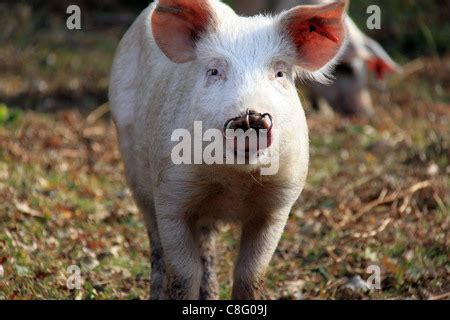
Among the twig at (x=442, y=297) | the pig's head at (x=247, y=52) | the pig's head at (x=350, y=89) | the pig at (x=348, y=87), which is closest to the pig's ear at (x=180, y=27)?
the pig's head at (x=247, y=52)

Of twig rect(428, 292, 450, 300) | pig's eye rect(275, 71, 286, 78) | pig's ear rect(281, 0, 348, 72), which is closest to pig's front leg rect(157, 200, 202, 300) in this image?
pig's eye rect(275, 71, 286, 78)

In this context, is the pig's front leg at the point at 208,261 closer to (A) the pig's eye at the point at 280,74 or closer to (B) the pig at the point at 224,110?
(B) the pig at the point at 224,110

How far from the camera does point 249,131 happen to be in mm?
3963

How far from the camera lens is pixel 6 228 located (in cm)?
627

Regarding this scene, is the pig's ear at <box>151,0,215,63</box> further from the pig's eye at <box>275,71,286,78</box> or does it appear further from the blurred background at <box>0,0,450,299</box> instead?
the blurred background at <box>0,0,450,299</box>

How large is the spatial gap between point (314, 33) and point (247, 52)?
1.62ft

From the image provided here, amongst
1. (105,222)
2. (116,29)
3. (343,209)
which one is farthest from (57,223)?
(116,29)

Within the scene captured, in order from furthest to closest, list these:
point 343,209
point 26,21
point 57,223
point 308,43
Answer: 1. point 26,21
2. point 343,209
3. point 57,223
4. point 308,43

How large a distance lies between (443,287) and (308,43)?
5.93ft

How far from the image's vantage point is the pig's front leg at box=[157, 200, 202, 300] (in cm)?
481

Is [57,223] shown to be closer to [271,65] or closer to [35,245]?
[35,245]

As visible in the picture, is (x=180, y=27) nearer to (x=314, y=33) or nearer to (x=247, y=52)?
(x=247, y=52)

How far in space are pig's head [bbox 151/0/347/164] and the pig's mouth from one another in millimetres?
86
